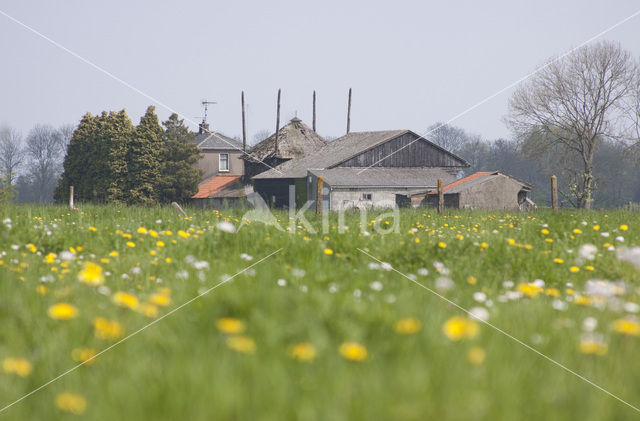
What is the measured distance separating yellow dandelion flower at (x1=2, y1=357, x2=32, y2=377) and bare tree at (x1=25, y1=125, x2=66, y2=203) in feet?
296

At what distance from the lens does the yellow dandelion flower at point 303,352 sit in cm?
251

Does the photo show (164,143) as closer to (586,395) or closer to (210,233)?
(210,233)

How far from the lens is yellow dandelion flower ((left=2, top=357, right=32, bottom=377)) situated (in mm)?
2506

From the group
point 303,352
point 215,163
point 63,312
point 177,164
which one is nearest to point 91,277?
point 63,312

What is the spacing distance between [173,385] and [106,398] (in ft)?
0.91

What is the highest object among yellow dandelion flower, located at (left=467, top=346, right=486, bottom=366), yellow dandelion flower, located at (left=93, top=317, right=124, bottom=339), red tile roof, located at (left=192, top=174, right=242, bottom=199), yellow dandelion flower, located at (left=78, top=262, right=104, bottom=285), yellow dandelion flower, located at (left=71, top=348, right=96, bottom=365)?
red tile roof, located at (left=192, top=174, right=242, bottom=199)

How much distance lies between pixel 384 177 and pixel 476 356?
132 feet

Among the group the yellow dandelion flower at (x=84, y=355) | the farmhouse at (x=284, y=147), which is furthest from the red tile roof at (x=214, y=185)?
the yellow dandelion flower at (x=84, y=355)

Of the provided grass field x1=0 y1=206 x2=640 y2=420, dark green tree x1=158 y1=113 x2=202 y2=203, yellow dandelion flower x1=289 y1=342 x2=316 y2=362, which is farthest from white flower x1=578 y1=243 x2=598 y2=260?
dark green tree x1=158 y1=113 x2=202 y2=203

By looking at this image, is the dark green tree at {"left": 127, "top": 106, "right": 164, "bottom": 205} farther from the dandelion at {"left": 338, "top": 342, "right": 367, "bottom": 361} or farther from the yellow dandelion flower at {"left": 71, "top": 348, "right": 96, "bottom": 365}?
the dandelion at {"left": 338, "top": 342, "right": 367, "bottom": 361}

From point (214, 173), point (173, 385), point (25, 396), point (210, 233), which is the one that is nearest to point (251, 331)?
point (173, 385)

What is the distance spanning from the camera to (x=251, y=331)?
2.95 m

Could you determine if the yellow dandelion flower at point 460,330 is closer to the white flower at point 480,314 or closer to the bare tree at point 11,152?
the white flower at point 480,314

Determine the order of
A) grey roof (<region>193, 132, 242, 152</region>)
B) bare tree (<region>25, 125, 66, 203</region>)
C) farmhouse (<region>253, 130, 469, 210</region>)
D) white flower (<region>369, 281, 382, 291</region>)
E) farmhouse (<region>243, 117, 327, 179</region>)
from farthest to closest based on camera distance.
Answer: bare tree (<region>25, 125, 66, 203</region>), grey roof (<region>193, 132, 242, 152</region>), farmhouse (<region>243, 117, 327, 179</region>), farmhouse (<region>253, 130, 469, 210</region>), white flower (<region>369, 281, 382, 291</region>)
